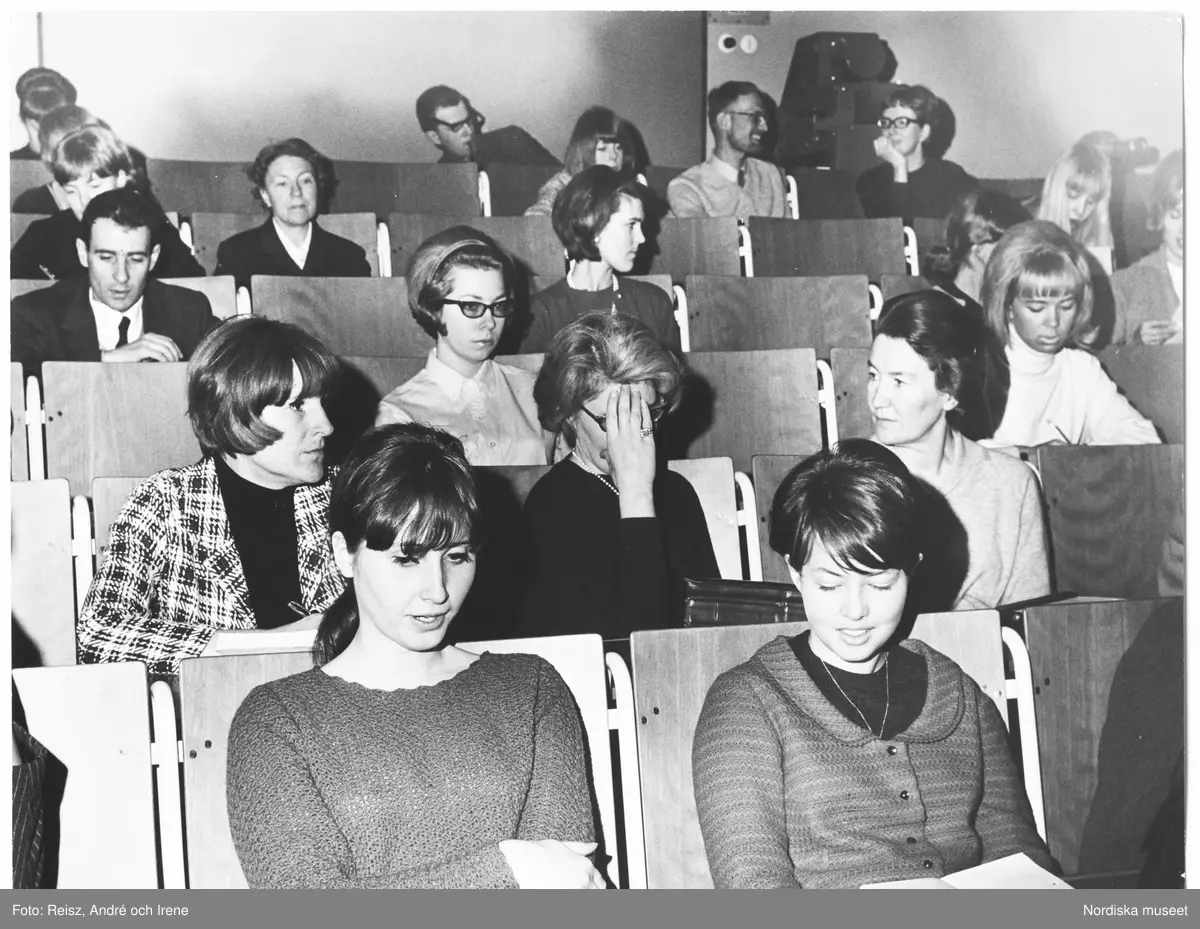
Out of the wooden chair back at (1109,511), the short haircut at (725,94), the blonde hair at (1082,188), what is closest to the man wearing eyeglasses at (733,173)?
the short haircut at (725,94)

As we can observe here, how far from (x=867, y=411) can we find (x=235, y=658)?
3.71 ft

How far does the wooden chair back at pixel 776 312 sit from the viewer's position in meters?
2.43

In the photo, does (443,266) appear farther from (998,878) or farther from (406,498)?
(998,878)

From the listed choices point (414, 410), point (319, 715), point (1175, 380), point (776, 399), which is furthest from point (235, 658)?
point (1175, 380)

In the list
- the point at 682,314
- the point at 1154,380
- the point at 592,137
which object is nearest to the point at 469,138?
the point at 592,137

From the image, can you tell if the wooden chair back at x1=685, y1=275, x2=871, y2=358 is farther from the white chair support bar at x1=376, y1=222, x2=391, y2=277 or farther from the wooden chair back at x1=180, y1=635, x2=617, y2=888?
the wooden chair back at x1=180, y1=635, x2=617, y2=888

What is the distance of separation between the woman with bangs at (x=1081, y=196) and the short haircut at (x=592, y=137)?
75cm

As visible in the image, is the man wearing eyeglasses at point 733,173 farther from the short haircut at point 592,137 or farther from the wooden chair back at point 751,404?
the wooden chair back at point 751,404

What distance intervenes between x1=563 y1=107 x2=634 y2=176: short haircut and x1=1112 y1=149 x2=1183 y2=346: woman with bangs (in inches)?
35.4

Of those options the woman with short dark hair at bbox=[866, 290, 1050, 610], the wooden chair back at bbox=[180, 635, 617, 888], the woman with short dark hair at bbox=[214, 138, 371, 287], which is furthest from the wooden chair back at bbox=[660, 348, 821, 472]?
the wooden chair back at bbox=[180, 635, 617, 888]

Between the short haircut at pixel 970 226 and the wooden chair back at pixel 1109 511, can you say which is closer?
the wooden chair back at pixel 1109 511

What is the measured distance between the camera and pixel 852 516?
1641mm

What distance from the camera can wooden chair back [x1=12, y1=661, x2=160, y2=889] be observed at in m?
1.56

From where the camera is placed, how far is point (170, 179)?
2.15m
